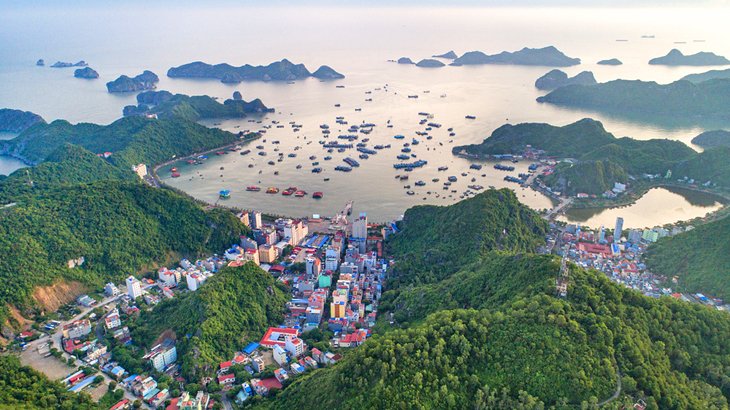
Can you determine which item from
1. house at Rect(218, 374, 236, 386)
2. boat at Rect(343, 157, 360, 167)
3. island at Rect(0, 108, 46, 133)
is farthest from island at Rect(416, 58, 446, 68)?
house at Rect(218, 374, 236, 386)

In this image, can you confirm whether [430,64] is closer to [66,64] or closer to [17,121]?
[17,121]

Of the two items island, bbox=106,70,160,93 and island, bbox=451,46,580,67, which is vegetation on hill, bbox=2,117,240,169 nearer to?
island, bbox=106,70,160,93

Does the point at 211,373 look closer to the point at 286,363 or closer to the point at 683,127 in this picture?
the point at 286,363

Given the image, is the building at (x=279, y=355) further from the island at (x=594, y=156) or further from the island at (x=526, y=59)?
the island at (x=526, y=59)

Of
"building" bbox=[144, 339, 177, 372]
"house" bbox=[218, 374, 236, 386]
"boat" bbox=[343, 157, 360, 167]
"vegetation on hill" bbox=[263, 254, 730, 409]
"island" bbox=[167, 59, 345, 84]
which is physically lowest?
"house" bbox=[218, 374, 236, 386]

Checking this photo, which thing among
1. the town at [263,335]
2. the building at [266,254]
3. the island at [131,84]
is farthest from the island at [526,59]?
the building at [266,254]

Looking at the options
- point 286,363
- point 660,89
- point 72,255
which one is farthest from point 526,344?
point 660,89
